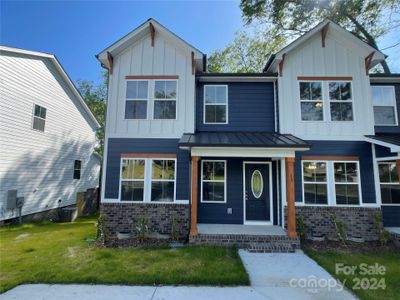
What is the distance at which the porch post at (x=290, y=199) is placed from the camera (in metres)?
7.48

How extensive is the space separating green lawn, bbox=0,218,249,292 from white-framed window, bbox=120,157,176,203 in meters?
1.95

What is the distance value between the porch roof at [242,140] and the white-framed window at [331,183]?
1.45m

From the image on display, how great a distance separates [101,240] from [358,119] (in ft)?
33.5

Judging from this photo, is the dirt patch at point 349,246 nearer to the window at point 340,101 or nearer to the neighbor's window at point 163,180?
the window at point 340,101

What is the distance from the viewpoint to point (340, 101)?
8844mm

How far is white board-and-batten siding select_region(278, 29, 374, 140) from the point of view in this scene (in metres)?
8.69

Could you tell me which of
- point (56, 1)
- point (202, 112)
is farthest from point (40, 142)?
point (202, 112)

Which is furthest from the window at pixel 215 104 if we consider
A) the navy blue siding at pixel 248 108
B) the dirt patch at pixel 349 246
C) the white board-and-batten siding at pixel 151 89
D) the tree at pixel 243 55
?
the tree at pixel 243 55

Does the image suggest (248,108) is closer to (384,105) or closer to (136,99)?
(136,99)

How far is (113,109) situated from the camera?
8906 mm

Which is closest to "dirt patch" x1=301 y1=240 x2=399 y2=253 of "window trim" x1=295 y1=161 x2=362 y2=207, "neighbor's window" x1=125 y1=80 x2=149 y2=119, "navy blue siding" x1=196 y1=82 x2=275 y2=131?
"window trim" x1=295 y1=161 x2=362 y2=207

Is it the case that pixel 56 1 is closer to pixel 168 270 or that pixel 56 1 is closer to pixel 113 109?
pixel 113 109

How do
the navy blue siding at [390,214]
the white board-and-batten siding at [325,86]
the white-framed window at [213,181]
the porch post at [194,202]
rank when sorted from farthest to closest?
the white-framed window at [213,181]
the navy blue siding at [390,214]
the white board-and-batten siding at [325,86]
the porch post at [194,202]

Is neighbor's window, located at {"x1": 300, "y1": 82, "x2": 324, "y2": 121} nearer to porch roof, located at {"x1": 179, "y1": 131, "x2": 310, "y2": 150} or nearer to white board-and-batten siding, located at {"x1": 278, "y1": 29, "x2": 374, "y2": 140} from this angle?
white board-and-batten siding, located at {"x1": 278, "y1": 29, "x2": 374, "y2": 140}
